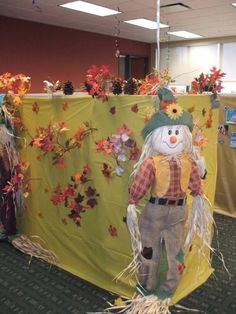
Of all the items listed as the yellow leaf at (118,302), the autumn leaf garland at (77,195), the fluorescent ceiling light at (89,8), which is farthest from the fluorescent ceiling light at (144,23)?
the yellow leaf at (118,302)

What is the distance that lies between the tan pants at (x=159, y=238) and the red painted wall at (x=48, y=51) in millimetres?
4822

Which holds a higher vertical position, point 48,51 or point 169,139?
point 48,51

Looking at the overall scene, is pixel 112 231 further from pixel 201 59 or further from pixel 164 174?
pixel 201 59

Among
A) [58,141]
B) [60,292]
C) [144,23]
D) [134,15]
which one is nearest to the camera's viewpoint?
[60,292]

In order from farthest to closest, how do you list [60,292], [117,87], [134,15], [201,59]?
[201,59] < [134,15] < [60,292] < [117,87]

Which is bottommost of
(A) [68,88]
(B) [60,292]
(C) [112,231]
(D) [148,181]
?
(B) [60,292]

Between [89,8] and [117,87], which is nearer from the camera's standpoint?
[117,87]

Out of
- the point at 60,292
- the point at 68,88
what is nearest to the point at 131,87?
the point at 68,88

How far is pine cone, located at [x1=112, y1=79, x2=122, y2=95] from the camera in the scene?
6.42ft

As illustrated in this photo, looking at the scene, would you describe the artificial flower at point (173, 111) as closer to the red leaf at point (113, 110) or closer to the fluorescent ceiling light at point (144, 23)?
the red leaf at point (113, 110)

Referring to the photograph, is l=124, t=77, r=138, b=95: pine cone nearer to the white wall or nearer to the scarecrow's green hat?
the scarecrow's green hat

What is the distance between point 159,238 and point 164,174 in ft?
1.19

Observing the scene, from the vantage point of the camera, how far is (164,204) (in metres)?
1.83

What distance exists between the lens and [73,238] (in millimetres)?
2424
